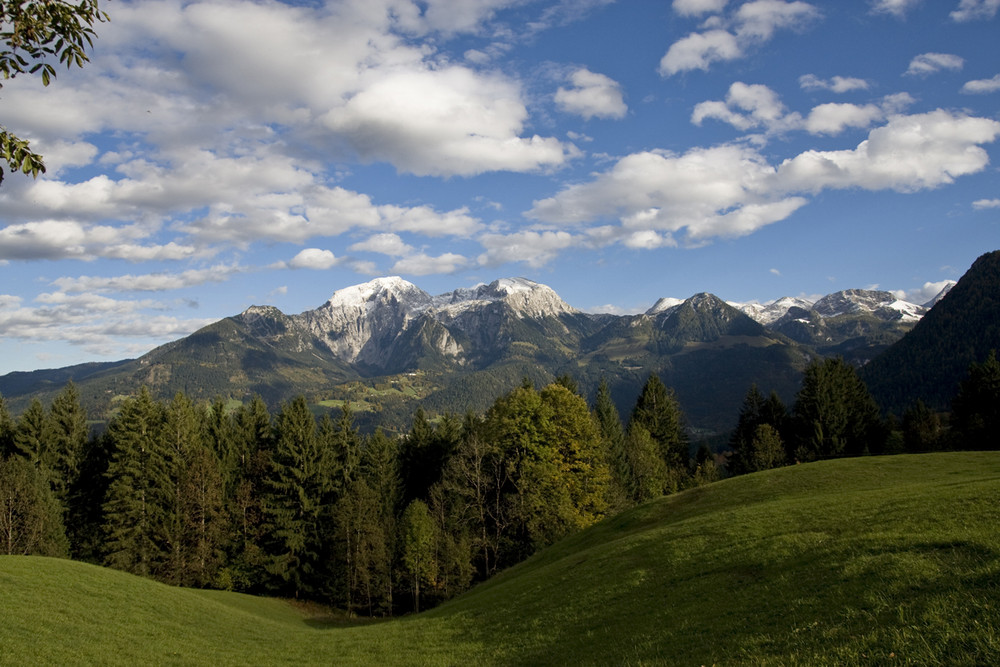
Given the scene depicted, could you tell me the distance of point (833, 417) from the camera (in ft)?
273

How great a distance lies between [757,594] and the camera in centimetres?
1942

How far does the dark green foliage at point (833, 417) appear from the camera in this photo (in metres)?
82.7

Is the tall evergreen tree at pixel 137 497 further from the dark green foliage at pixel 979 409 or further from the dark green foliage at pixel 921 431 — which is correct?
the dark green foliage at pixel 979 409

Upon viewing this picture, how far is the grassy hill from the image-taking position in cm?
1398

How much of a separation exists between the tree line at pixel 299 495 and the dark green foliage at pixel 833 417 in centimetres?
1325

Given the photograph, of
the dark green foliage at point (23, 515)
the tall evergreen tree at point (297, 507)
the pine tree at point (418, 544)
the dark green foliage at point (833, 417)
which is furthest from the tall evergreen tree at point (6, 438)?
the dark green foliage at point (833, 417)

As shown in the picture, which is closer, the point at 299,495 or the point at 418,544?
the point at 418,544

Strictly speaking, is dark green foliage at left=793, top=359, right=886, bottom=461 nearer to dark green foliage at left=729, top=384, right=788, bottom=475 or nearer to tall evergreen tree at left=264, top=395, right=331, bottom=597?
dark green foliage at left=729, top=384, right=788, bottom=475

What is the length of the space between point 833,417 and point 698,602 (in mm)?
76395

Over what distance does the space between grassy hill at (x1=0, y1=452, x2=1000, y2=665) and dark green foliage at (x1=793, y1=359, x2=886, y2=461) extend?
4205cm

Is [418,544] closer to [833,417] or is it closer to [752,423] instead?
[833,417]

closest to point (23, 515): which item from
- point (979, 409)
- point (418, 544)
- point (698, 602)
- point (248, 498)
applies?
point (248, 498)

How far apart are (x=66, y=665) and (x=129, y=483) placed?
45.9 m

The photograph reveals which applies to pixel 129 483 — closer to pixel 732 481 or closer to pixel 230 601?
pixel 230 601
